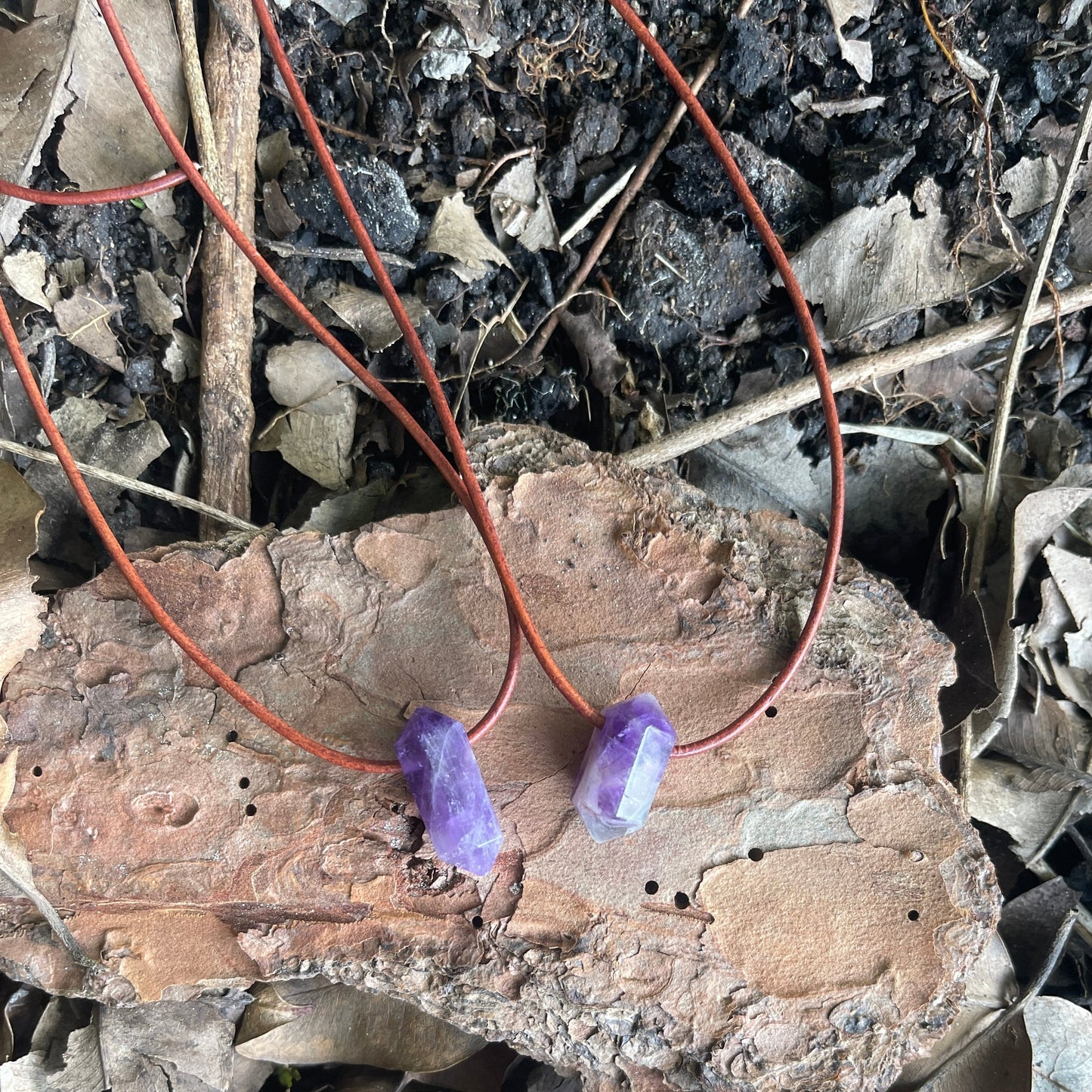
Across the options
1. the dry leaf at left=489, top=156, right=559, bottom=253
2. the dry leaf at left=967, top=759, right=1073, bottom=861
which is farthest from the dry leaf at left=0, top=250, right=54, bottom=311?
the dry leaf at left=967, top=759, right=1073, bottom=861

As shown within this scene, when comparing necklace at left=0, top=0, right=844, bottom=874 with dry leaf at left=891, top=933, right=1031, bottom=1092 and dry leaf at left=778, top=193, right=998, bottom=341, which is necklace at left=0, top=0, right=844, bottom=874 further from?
dry leaf at left=891, top=933, right=1031, bottom=1092

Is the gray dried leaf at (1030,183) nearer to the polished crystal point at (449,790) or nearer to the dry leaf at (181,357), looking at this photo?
the polished crystal point at (449,790)

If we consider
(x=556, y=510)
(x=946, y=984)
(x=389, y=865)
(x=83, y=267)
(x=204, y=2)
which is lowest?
(x=946, y=984)

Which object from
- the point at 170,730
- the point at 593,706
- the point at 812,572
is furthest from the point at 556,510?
the point at 170,730

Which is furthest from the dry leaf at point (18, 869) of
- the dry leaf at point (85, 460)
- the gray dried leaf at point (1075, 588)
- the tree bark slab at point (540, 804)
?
the gray dried leaf at point (1075, 588)

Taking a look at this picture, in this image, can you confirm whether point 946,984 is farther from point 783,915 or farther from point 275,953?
point 275,953

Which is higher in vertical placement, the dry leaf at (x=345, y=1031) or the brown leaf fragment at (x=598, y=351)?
the brown leaf fragment at (x=598, y=351)
